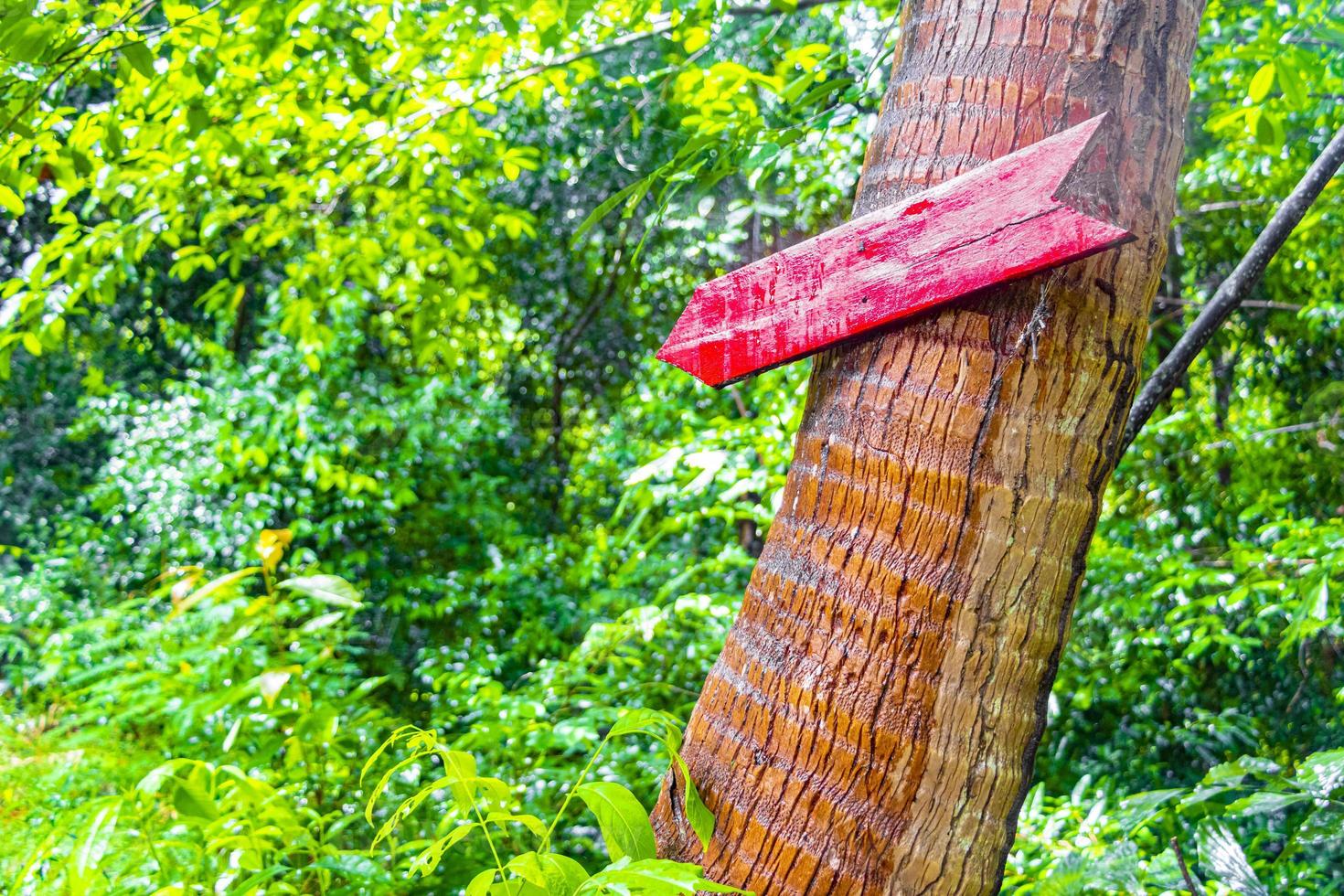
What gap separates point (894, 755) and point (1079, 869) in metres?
0.56

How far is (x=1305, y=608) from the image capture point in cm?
186

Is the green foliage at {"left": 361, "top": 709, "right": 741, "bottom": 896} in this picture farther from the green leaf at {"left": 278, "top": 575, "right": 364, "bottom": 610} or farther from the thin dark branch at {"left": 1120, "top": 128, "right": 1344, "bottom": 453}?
the green leaf at {"left": 278, "top": 575, "right": 364, "bottom": 610}

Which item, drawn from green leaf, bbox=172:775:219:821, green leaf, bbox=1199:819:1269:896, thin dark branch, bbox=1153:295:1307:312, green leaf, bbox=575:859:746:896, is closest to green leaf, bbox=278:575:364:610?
green leaf, bbox=172:775:219:821

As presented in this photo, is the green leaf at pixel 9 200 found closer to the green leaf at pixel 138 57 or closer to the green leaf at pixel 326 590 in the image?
the green leaf at pixel 138 57

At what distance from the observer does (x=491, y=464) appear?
5648 mm

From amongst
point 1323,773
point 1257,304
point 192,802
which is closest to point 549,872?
point 192,802

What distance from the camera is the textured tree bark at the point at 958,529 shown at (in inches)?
33.7

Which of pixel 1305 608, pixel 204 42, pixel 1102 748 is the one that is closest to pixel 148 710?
pixel 204 42

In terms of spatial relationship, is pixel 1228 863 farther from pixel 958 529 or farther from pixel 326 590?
pixel 326 590

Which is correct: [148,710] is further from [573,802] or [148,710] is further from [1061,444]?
[1061,444]

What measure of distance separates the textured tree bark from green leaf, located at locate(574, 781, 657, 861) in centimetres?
8

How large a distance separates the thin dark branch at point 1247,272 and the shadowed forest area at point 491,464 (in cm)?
50

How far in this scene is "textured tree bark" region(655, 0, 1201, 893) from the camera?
33.7 inches

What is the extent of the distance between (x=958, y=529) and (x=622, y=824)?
1.34ft
